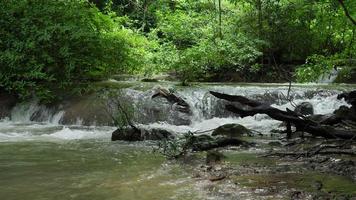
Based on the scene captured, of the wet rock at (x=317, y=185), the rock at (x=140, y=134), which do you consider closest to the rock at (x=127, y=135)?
the rock at (x=140, y=134)

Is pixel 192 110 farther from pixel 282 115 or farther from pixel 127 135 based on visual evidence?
pixel 282 115

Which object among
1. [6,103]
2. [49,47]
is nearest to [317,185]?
[49,47]

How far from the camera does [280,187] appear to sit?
14.5ft

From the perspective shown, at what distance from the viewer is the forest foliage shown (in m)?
11.6

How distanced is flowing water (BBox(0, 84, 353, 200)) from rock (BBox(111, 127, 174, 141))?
357 mm

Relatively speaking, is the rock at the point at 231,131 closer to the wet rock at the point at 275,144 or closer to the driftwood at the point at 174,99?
the wet rock at the point at 275,144

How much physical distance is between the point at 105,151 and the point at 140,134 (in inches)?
59.4

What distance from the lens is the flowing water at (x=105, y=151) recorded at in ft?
15.2

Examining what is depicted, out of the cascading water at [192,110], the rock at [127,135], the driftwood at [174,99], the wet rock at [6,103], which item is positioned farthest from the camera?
the wet rock at [6,103]

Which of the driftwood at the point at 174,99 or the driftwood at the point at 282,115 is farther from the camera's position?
the driftwood at the point at 174,99

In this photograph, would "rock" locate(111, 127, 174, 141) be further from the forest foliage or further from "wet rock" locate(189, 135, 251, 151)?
the forest foliage

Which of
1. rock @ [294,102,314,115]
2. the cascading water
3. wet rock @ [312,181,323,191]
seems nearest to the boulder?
wet rock @ [312,181,323,191]

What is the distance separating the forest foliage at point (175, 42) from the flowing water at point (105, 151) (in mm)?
1076

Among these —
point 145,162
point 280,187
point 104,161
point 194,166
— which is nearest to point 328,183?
point 280,187
